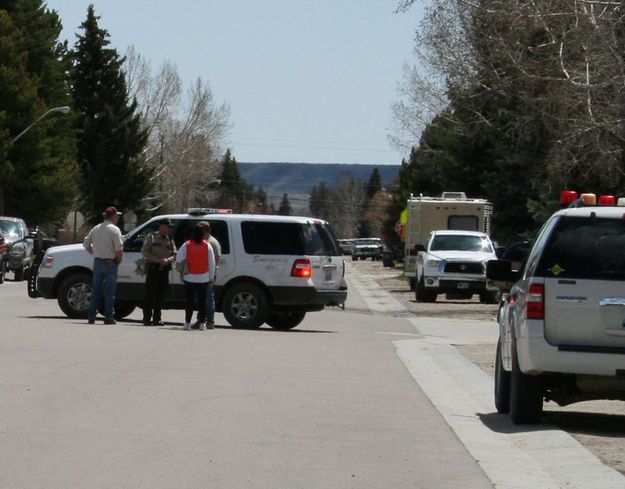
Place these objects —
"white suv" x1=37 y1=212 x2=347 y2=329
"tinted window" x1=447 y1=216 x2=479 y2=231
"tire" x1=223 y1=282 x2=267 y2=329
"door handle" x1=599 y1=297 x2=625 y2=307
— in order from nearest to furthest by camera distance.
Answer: "door handle" x1=599 y1=297 x2=625 y2=307 < "tire" x1=223 y1=282 x2=267 y2=329 < "white suv" x1=37 y1=212 x2=347 y2=329 < "tinted window" x1=447 y1=216 x2=479 y2=231

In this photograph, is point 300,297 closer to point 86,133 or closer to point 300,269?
point 300,269

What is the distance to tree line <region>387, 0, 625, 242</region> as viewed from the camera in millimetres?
38156

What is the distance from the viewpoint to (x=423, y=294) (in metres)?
39.0

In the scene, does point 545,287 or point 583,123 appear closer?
point 545,287

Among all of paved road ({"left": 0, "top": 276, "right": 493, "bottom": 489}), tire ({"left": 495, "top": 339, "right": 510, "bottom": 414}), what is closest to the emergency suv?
paved road ({"left": 0, "top": 276, "right": 493, "bottom": 489})

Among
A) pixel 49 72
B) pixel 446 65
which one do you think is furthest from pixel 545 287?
pixel 49 72

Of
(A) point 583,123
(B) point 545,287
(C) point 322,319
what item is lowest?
(C) point 322,319

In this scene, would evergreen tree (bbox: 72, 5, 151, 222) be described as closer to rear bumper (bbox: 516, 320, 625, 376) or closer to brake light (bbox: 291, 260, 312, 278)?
brake light (bbox: 291, 260, 312, 278)

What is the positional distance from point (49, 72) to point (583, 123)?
46225 millimetres

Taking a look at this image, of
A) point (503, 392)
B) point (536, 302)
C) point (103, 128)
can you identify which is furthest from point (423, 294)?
point (103, 128)

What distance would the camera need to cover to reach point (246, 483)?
28.7ft

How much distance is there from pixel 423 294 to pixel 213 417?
89.5 feet

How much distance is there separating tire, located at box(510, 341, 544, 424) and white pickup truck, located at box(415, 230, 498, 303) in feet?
81.4

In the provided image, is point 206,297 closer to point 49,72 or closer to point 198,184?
point 49,72
